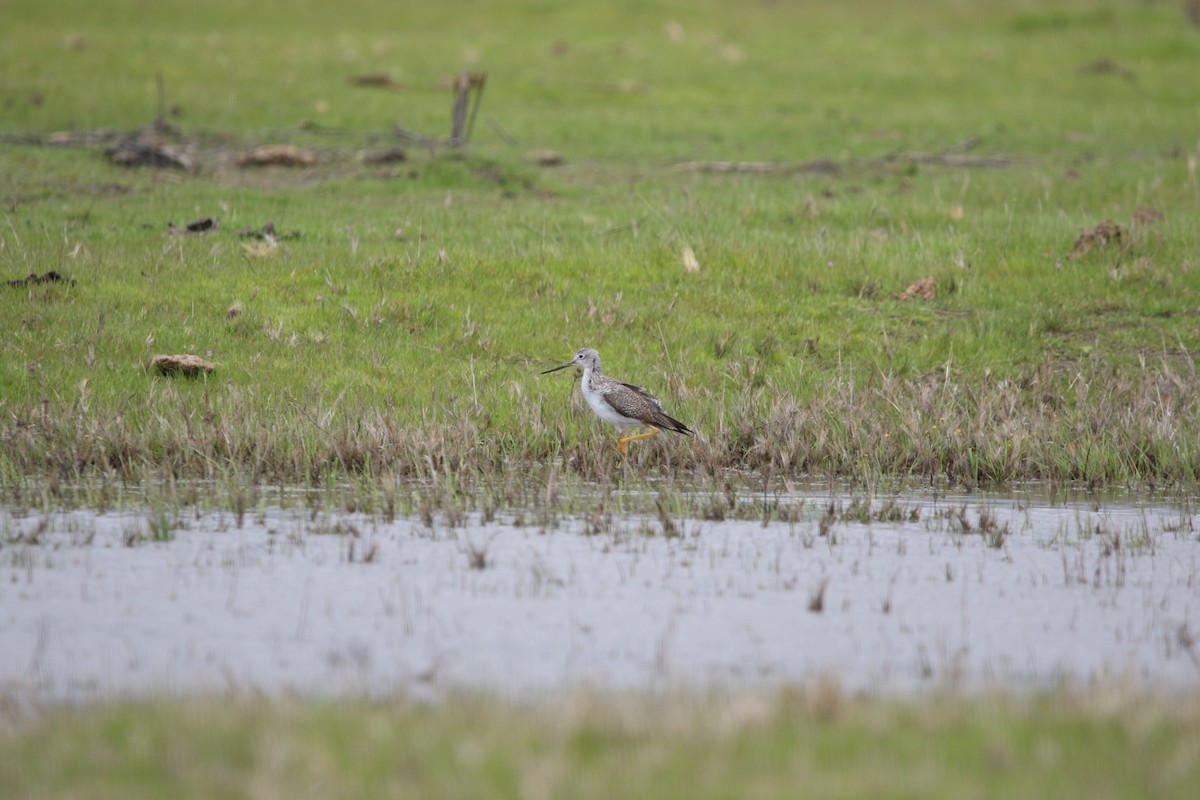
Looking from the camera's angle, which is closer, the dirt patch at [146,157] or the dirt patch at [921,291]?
the dirt patch at [921,291]

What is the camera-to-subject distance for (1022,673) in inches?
231

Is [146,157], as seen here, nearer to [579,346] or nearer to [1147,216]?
[579,346]

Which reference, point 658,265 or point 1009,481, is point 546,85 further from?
point 1009,481

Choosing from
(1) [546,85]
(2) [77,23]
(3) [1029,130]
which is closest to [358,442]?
(3) [1029,130]

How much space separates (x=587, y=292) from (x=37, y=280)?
544cm

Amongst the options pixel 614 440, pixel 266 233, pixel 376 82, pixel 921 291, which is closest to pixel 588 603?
pixel 614 440

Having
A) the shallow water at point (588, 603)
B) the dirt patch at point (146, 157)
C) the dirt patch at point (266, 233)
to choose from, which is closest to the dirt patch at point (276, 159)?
the dirt patch at point (146, 157)

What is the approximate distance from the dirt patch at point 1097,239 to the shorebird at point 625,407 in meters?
7.25

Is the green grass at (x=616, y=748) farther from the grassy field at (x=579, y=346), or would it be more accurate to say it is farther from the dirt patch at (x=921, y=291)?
the dirt patch at (x=921, y=291)

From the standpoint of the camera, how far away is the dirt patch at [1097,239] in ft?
51.1

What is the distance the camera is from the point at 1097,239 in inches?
615

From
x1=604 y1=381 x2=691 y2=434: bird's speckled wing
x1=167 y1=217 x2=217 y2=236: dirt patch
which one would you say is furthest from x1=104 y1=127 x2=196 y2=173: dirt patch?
x1=604 y1=381 x2=691 y2=434: bird's speckled wing

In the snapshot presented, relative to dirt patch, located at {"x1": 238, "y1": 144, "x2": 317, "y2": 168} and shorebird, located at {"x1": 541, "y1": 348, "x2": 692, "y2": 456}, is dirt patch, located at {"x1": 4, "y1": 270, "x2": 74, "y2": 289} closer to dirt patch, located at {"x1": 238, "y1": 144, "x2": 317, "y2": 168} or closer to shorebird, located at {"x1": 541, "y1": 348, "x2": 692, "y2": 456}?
shorebird, located at {"x1": 541, "y1": 348, "x2": 692, "y2": 456}

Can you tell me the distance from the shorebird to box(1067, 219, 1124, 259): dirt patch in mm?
7250
